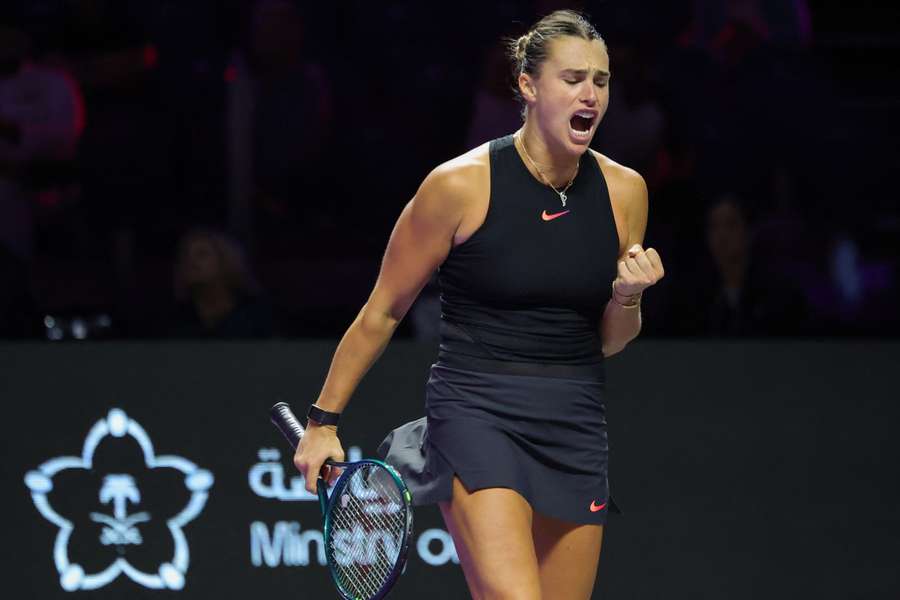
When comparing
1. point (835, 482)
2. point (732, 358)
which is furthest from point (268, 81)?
point (835, 482)

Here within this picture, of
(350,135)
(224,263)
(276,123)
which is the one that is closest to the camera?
(224,263)

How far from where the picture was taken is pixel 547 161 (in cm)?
293

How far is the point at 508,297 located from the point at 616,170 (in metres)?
0.39

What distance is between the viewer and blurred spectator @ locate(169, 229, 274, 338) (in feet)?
16.4

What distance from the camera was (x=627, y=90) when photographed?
6.11 metres

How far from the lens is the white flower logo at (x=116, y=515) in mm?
4402

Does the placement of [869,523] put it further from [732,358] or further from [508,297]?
[508,297]

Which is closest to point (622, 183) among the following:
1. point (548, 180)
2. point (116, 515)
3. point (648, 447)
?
point (548, 180)

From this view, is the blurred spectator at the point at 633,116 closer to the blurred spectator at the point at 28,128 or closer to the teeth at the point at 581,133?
the blurred spectator at the point at 28,128

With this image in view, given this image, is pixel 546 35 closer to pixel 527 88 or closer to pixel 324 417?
pixel 527 88

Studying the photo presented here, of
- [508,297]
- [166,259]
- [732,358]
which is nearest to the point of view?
[508,297]

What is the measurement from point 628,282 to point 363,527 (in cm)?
74

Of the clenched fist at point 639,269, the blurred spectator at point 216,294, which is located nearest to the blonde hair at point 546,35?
the clenched fist at point 639,269

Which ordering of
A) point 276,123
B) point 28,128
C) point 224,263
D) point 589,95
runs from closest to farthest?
point 589,95, point 224,263, point 28,128, point 276,123
